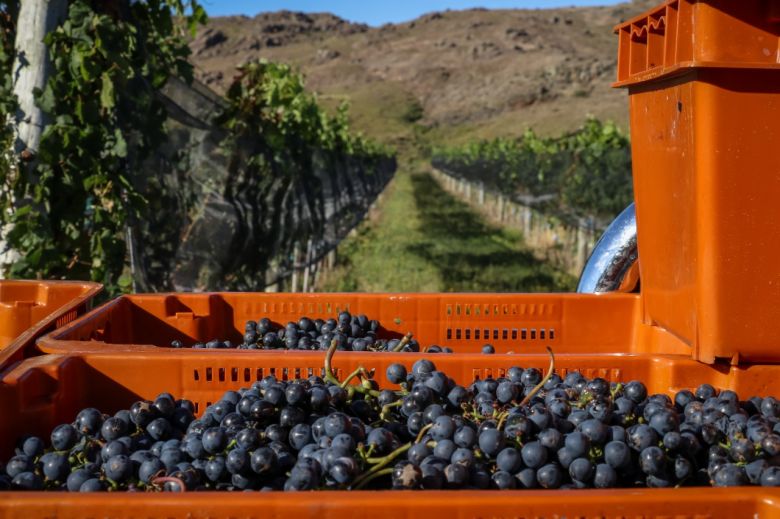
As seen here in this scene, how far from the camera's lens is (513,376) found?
6.58 feet

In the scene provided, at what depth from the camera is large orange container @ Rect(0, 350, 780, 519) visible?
1.25 metres

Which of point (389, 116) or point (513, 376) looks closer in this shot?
point (513, 376)

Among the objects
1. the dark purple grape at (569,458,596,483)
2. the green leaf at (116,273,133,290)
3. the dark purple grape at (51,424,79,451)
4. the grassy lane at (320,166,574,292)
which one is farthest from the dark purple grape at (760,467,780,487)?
the grassy lane at (320,166,574,292)

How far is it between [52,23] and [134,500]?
3.52 meters

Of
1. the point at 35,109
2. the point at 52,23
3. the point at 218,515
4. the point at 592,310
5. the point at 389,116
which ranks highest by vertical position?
the point at 389,116

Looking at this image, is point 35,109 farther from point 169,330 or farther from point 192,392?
point 192,392

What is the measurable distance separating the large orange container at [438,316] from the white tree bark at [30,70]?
1.72 metres

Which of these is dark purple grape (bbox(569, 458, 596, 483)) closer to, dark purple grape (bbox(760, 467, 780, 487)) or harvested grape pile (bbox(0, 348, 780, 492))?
harvested grape pile (bbox(0, 348, 780, 492))

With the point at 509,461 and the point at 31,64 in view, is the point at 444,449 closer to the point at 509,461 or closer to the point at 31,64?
the point at 509,461

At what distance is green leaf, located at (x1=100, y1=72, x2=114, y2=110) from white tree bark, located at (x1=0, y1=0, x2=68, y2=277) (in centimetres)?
28

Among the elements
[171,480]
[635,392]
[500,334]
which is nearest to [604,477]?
[635,392]

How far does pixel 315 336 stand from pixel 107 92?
2282mm

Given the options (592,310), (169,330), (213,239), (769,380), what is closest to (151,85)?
(213,239)

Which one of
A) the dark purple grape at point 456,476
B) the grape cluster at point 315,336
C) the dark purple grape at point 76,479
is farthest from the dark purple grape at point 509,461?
the grape cluster at point 315,336
